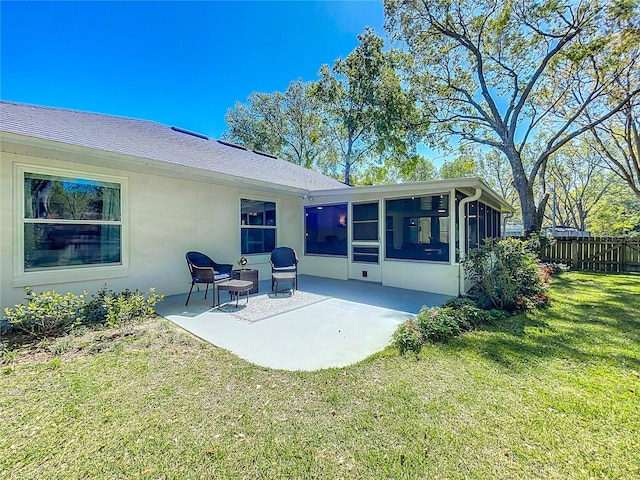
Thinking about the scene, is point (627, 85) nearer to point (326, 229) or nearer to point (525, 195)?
point (525, 195)

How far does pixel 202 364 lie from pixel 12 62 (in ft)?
28.8

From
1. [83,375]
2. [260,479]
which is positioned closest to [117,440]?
[260,479]

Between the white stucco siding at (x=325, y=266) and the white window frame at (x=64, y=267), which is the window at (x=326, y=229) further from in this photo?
the white window frame at (x=64, y=267)

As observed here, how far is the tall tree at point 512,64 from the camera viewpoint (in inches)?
420

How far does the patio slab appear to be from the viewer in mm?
3555

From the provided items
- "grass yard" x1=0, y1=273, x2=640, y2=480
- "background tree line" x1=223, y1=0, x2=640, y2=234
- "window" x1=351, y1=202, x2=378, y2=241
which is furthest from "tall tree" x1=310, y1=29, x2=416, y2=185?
"grass yard" x1=0, y1=273, x2=640, y2=480

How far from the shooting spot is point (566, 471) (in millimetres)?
1838

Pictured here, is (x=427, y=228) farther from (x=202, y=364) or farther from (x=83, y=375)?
(x=83, y=375)

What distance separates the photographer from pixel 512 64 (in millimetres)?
12805

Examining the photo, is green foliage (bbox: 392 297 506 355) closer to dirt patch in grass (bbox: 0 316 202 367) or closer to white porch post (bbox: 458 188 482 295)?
white porch post (bbox: 458 188 482 295)

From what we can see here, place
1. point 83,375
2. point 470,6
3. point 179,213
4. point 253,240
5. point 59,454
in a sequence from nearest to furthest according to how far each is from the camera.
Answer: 1. point 59,454
2. point 83,375
3. point 179,213
4. point 253,240
5. point 470,6

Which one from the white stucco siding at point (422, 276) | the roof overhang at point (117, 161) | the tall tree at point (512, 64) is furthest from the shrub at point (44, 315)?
the tall tree at point (512, 64)

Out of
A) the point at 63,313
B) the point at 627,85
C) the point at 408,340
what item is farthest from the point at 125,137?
the point at 627,85

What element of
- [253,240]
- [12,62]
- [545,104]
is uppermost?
[545,104]
